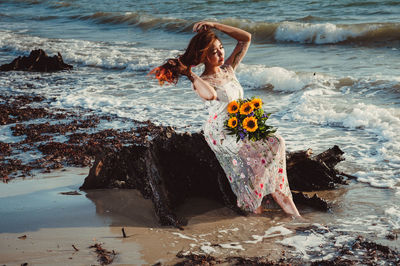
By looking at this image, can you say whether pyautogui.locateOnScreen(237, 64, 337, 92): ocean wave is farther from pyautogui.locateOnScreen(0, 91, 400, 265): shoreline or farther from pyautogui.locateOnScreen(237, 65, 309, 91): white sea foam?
pyautogui.locateOnScreen(0, 91, 400, 265): shoreline

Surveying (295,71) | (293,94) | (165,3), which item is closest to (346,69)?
(295,71)

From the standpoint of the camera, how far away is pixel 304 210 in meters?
5.77

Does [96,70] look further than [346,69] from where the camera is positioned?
Yes

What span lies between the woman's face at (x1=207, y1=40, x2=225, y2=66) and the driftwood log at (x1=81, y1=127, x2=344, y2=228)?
0.96 metres

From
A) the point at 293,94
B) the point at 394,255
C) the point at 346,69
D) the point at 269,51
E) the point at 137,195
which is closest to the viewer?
the point at 394,255

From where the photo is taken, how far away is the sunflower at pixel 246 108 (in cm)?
530

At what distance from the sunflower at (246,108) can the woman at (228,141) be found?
28 cm

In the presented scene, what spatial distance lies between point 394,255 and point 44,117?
7732 mm

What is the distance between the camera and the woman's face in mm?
5461

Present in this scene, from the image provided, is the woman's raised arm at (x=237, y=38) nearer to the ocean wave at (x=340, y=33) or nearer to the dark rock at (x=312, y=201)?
the dark rock at (x=312, y=201)

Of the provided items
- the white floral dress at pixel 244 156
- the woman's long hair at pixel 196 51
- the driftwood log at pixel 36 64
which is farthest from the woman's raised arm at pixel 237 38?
the driftwood log at pixel 36 64

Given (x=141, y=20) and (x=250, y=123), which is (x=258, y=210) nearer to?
(x=250, y=123)

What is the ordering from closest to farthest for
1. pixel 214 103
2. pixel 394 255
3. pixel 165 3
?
pixel 394 255, pixel 214 103, pixel 165 3

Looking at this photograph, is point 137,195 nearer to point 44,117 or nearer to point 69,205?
point 69,205
